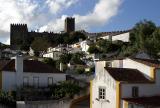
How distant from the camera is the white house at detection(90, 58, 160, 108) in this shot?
3709 cm

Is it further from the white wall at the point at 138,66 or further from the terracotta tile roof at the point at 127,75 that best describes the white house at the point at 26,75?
the terracotta tile roof at the point at 127,75

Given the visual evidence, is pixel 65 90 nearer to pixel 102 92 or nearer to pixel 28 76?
pixel 28 76

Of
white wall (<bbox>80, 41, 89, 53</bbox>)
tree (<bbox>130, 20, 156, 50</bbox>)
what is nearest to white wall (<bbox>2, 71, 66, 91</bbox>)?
tree (<bbox>130, 20, 156, 50</bbox>)

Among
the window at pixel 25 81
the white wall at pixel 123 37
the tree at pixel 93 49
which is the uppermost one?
the white wall at pixel 123 37

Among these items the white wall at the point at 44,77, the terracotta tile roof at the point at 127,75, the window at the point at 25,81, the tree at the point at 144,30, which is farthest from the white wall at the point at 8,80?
the tree at the point at 144,30

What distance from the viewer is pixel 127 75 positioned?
39.3 meters

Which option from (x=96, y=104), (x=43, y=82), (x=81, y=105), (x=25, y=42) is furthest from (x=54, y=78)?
(x=25, y=42)

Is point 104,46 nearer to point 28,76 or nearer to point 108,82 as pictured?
point 28,76

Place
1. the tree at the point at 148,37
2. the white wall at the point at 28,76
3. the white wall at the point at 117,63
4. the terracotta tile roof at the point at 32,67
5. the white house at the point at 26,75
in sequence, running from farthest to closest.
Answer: the tree at the point at 148,37 → the terracotta tile roof at the point at 32,67 → the white house at the point at 26,75 → the white wall at the point at 28,76 → the white wall at the point at 117,63

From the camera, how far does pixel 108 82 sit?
38562 millimetres

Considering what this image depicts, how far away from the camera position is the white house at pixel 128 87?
37094 millimetres

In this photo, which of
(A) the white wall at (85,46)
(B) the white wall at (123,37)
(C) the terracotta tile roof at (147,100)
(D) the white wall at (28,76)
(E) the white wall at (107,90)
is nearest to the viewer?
(C) the terracotta tile roof at (147,100)

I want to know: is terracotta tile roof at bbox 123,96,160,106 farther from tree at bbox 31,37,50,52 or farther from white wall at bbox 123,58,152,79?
tree at bbox 31,37,50,52

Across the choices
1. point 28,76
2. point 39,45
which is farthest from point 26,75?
point 39,45
